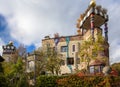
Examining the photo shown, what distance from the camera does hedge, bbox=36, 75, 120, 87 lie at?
37.4m

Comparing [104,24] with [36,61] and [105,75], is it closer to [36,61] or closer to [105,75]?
[36,61]

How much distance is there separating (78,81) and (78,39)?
3324 centimetres

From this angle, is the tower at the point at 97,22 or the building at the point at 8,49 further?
the building at the point at 8,49

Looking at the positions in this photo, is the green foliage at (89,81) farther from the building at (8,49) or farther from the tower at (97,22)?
the building at (8,49)

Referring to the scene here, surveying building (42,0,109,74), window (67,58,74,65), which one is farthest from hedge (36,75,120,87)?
window (67,58,74,65)

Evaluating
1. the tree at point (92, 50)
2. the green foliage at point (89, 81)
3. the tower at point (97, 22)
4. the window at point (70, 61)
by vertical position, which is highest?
the tower at point (97, 22)

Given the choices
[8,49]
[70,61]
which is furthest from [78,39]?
[8,49]

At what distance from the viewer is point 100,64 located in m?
44.2

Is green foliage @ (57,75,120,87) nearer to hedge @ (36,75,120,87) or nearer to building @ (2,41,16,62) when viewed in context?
hedge @ (36,75,120,87)

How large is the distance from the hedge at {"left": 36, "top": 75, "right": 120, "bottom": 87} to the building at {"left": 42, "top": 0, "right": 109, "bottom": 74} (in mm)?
21934

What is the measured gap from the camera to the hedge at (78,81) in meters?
37.4

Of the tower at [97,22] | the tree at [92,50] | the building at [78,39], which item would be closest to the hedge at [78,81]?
the tree at [92,50]

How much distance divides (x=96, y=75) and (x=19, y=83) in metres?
14.7

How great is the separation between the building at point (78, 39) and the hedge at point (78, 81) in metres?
21.9
